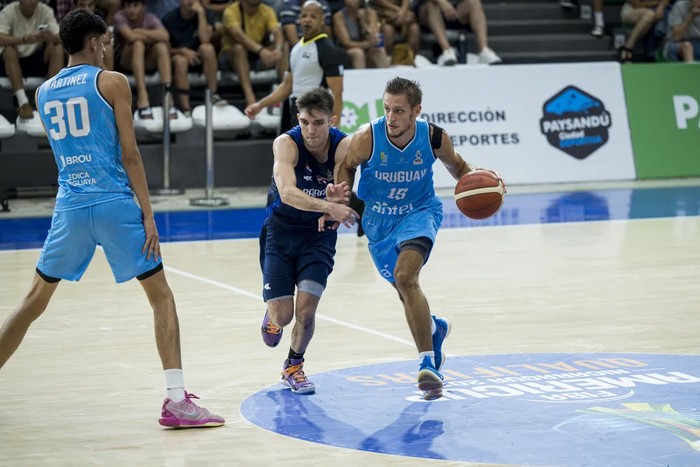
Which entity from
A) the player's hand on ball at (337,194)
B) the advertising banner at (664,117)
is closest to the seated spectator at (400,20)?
the advertising banner at (664,117)

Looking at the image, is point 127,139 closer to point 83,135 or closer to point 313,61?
point 83,135

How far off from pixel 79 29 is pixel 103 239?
1.03 m

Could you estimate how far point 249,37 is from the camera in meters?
17.5

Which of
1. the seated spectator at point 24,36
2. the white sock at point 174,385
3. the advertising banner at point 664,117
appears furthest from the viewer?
the advertising banner at point 664,117

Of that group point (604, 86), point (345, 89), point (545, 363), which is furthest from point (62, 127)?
point (604, 86)

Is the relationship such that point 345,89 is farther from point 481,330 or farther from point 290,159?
point 290,159

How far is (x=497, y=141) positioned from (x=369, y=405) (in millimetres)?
11142

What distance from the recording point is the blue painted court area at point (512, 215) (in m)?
13.8

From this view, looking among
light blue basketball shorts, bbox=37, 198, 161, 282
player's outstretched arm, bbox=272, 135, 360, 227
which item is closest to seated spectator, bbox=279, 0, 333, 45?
player's outstretched arm, bbox=272, 135, 360, 227

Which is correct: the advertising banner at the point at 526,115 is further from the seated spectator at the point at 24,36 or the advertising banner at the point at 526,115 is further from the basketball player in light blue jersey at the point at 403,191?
the basketball player in light blue jersey at the point at 403,191

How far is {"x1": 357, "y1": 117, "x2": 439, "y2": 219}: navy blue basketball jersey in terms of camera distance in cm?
736

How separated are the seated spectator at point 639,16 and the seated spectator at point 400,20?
3445 millimetres

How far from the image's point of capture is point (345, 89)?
16766mm

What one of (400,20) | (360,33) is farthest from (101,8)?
(400,20)
